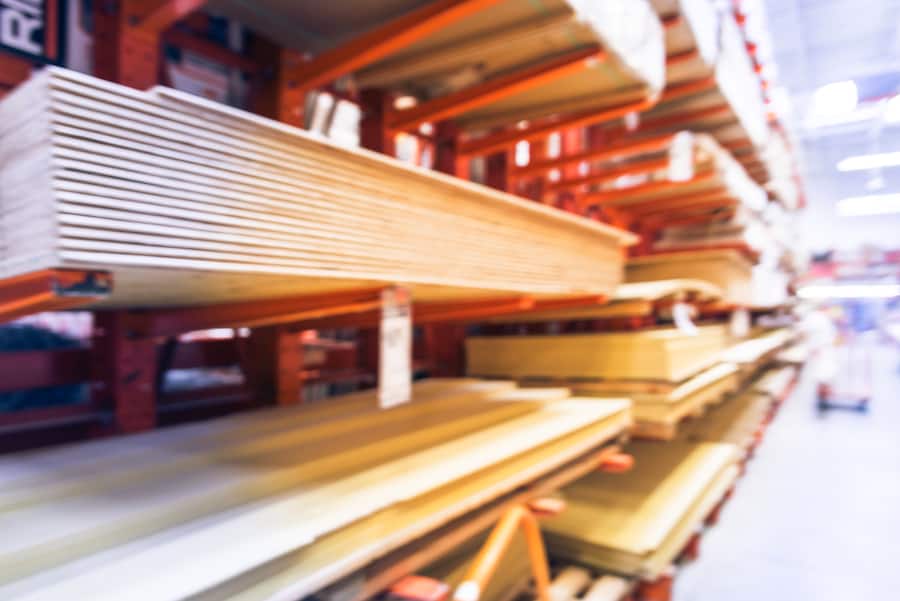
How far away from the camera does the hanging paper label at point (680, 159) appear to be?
230 cm

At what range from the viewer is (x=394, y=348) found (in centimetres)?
112

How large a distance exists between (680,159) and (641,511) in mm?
1461

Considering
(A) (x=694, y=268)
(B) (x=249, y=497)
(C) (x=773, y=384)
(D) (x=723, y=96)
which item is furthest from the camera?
(C) (x=773, y=384)

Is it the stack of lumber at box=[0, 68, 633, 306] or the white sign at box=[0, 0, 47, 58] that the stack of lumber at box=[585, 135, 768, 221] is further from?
the white sign at box=[0, 0, 47, 58]

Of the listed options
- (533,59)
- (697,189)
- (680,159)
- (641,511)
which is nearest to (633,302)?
(680,159)

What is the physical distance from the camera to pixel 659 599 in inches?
88.4

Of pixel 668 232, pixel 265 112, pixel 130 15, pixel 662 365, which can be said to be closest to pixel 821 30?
pixel 668 232

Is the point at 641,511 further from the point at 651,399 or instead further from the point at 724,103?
the point at 724,103

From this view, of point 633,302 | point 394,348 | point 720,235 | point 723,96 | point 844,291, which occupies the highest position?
point 723,96

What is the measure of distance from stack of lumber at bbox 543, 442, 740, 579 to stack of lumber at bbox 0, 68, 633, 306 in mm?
1450

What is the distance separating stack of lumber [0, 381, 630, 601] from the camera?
73 centimetres

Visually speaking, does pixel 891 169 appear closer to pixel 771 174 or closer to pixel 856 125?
pixel 856 125

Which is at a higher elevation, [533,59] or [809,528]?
[533,59]

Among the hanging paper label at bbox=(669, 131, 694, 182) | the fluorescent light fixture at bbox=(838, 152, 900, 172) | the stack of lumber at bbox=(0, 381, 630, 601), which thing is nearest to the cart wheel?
the stack of lumber at bbox=(0, 381, 630, 601)
